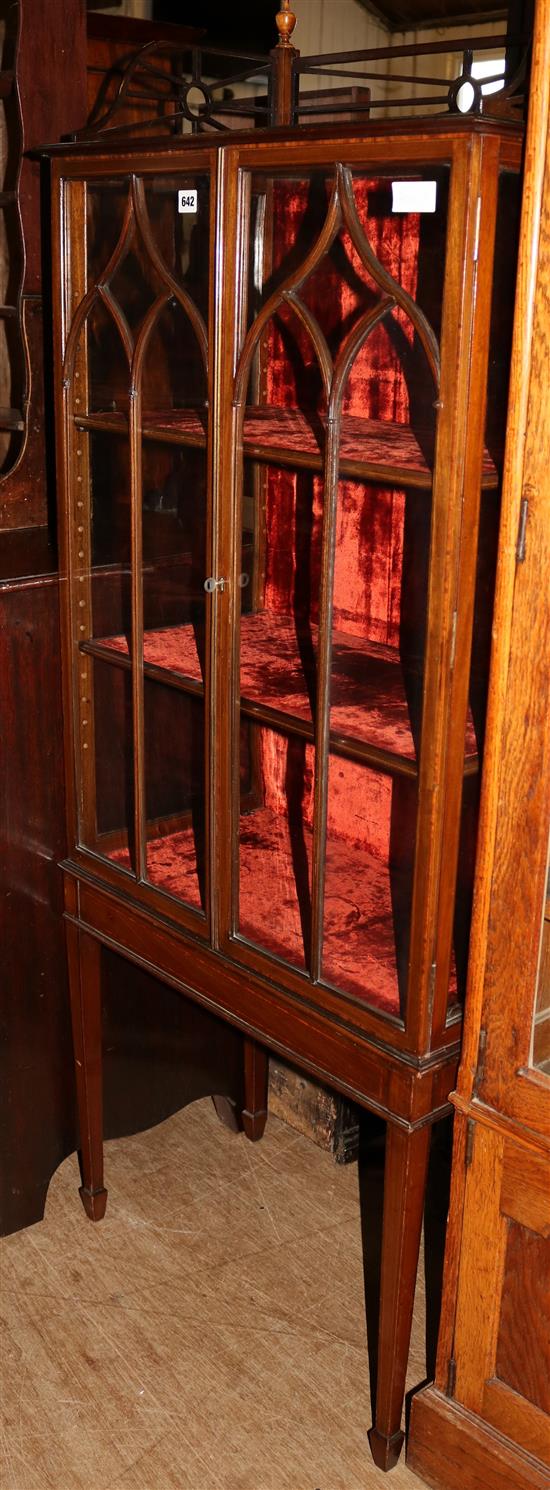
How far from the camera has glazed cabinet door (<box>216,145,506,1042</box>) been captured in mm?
1579

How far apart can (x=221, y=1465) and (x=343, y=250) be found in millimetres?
1767

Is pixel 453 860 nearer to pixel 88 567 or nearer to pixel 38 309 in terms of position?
pixel 88 567

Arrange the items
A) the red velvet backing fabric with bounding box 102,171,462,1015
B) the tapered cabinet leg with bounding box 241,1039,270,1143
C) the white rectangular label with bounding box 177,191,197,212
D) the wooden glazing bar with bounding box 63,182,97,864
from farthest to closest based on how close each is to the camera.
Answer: the tapered cabinet leg with bounding box 241,1039,270,1143 → the wooden glazing bar with bounding box 63,182,97,864 → the white rectangular label with bounding box 177,191,197,212 → the red velvet backing fabric with bounding box 102,171,462,1015

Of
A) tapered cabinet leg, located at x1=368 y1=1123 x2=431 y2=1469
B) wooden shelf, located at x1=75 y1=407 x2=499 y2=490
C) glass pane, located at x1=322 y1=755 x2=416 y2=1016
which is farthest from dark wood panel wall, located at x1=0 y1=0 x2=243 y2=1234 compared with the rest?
tapered cabinet leg, located at x1=368 y1=1123 x2=431 y2=1469

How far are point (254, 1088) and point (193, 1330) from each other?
605mm

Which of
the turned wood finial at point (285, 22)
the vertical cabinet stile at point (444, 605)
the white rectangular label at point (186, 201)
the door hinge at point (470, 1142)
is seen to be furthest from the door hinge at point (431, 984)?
the turned wood finial at point (285, 22)

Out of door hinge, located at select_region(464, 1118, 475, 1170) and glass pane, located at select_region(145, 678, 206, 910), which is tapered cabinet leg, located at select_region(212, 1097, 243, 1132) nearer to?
glass pane, located at select_region(145, 678, 206, 910)

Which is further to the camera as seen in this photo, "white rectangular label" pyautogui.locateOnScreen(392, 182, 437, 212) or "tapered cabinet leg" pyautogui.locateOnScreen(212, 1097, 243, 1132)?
"tapered cabinet leg" pyautogui.locateOnScreen(212, 1097, 243, 1132)

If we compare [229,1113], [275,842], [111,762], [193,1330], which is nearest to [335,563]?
[275,842]

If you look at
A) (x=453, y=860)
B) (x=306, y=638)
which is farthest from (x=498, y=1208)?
(x=306, y=638)

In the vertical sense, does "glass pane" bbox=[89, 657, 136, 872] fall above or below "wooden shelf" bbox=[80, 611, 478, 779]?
below

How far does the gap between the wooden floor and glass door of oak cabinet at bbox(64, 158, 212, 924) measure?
767 mm

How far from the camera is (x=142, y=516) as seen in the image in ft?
7.03

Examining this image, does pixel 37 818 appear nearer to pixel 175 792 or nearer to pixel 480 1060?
pixel 175 792
